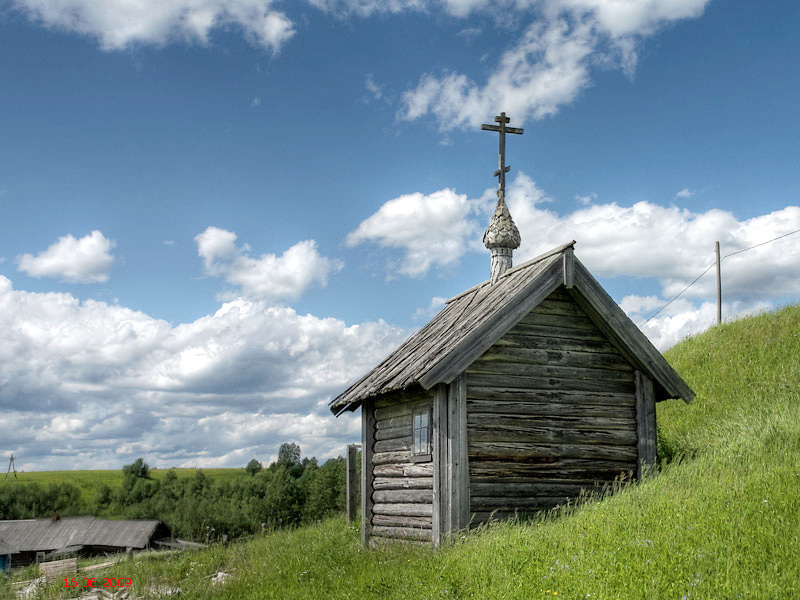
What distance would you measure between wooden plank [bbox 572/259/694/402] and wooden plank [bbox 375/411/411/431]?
3909 millimetres

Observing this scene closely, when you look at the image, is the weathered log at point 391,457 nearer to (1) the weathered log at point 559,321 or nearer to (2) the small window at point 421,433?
(2) the small window at point 421,433

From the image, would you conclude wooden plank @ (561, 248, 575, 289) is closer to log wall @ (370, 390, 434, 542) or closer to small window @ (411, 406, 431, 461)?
log wall @ (370, 390, 434, 542)

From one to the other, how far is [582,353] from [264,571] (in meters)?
7.13

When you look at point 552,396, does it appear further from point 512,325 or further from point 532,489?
point 532,489

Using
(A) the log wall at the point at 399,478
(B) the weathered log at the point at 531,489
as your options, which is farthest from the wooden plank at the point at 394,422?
(B) the weathered log at the point at 531,489

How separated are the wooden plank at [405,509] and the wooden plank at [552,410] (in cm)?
189

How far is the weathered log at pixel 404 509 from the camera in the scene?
1356 centimetres

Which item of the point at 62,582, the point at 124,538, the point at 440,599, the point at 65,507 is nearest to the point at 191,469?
the point at 65,507

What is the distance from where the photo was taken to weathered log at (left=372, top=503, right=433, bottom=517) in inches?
534

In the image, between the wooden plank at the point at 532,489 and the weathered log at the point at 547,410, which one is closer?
the wooden plank at the point at 532,489

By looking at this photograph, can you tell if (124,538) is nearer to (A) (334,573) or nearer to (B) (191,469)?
(A) (334,573)

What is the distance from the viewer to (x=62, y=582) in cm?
1741
